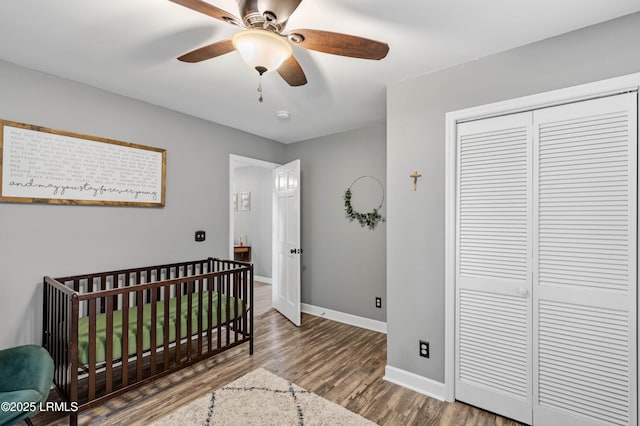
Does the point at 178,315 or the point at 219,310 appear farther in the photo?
the point at 219,310

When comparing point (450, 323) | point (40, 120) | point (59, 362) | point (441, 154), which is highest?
point (40, 120)

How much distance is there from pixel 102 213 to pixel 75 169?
1.32ft

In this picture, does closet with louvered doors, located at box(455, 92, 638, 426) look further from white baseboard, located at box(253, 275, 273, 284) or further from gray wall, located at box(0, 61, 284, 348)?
white baseboard, located at box(253, 275, 273, 284)

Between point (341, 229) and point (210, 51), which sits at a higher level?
point (210, 51)

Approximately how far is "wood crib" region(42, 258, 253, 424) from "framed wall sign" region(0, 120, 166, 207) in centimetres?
64

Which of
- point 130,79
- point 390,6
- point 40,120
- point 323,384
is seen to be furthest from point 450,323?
point 40,120

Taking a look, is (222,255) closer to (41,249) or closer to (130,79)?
(41,249)

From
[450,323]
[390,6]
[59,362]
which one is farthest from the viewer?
[450,323]

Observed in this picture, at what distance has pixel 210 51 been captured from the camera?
5.25ft

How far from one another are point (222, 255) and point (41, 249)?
1611 mm

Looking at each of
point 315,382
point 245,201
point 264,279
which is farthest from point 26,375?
point 245,201

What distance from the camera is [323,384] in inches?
94.8

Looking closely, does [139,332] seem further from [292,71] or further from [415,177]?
[415,177]

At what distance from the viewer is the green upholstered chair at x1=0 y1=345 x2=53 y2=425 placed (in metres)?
1.44
